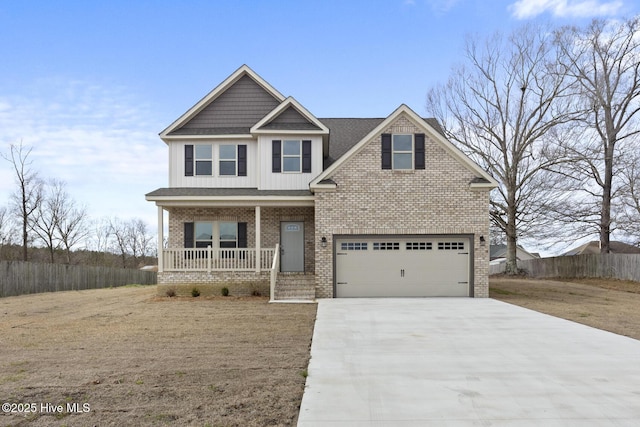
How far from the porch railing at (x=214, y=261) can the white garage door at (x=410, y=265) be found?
2.91 meters

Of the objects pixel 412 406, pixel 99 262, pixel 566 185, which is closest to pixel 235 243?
pixel 412 406

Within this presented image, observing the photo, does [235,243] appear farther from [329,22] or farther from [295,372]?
[295,372]

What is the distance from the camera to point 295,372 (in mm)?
7410

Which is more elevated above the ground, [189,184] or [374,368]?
[189,184]

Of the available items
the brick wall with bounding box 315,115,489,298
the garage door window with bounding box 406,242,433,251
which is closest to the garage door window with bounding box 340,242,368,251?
the brick wall with bounding box 315,115,489,298

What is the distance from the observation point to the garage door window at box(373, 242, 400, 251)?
18266 mm

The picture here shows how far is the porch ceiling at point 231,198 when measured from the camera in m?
18.2

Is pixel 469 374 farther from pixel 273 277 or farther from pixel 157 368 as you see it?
pixel 273 277

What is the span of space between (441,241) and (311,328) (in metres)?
8.30

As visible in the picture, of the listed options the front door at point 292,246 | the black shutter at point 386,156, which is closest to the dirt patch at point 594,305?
the black shutter at point 386,156

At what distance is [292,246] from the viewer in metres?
19.8

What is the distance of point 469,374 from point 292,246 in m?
12.9

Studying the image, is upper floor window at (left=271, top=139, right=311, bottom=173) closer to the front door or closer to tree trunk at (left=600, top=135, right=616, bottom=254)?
the front door

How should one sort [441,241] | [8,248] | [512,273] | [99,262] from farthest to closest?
[99,262], [8,248], [512,273], [441,241]
